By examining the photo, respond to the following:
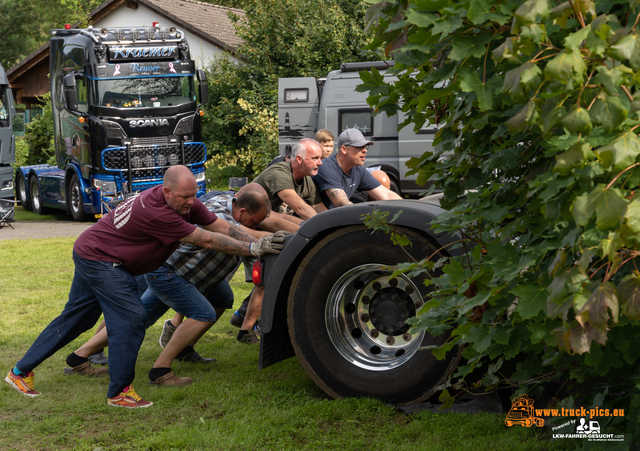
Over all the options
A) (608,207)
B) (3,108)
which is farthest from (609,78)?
(3,108)

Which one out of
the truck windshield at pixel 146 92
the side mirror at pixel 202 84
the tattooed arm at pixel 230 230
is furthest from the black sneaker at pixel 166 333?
the side mirror at pixel 202 84

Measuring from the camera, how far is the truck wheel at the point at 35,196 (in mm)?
17825

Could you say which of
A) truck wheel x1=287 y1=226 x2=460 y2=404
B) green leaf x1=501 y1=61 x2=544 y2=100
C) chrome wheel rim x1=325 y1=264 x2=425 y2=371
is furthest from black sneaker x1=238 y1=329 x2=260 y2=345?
green leaf x1=501 y1=61 x2=544 y2=100

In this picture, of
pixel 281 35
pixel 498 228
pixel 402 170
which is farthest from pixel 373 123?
pixel 498 228

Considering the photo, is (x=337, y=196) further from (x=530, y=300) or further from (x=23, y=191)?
(x=23, y=191)

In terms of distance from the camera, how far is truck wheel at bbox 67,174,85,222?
15.7 metres

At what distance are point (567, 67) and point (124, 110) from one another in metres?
14.3

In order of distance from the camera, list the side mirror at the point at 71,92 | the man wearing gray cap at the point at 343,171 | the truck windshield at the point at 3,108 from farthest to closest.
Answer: the truck windshield at the point at 3,108 < the side mirror at the point at 71,92 < the man wearing gray cap at the point at 343,171

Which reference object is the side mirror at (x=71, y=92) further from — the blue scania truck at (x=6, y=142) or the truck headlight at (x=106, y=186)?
the blue scania truck at (x=6, y=142)

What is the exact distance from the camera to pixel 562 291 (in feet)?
5.58

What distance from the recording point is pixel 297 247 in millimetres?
4160

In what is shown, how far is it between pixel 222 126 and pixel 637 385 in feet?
66.3

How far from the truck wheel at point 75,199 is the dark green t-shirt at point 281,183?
35.3 feet

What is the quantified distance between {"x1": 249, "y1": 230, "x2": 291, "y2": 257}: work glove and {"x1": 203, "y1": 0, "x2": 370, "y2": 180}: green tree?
14710mm
